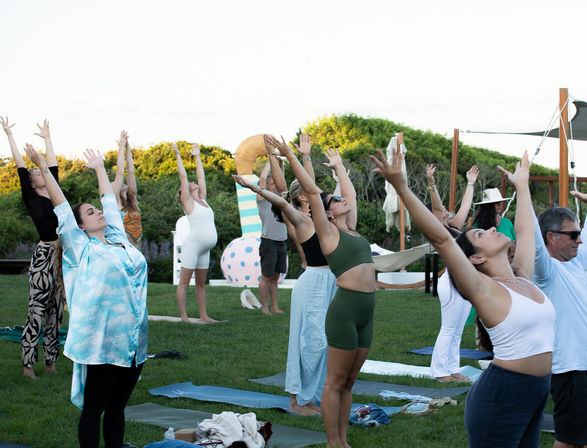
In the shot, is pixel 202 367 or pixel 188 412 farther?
pixel 202 367

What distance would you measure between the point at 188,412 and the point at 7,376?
6.97 ft

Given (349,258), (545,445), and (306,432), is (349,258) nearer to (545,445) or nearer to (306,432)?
(306,432)

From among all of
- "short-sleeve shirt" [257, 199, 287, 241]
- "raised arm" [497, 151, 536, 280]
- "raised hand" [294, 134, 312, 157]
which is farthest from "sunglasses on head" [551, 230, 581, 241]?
"short-sleeve shirt" [257, 199, 287, 241]

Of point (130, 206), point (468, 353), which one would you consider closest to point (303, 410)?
point (468, 353)

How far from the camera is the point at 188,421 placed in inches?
185

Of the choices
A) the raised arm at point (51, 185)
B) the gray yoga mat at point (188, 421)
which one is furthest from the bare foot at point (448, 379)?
the raised arm at point (51, 185)

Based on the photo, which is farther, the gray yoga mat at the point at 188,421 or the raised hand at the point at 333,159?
the raised hand at the point at 333,159

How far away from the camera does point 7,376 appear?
19.7 ft

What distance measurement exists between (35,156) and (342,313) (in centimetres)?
217

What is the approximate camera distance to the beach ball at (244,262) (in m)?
15.3

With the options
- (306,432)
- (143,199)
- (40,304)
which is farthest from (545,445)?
(143,199)

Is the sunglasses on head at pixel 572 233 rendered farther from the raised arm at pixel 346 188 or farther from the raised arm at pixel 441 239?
the raised arm at pixel 346 188

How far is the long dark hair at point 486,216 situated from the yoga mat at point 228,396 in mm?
2378

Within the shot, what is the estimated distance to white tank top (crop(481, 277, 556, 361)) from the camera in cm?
257
